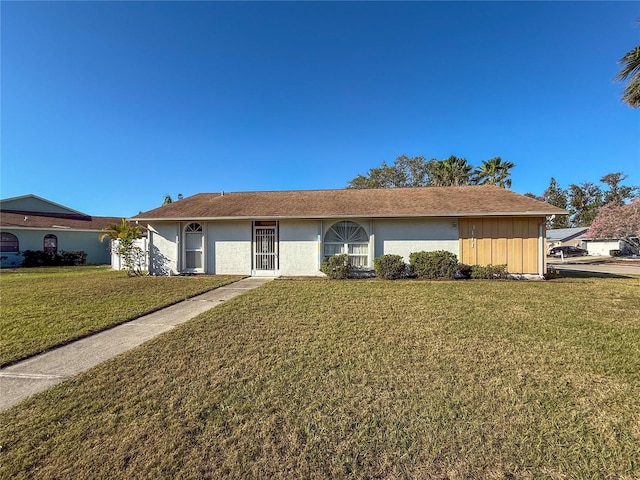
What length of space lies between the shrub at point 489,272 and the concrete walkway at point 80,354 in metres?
9.27

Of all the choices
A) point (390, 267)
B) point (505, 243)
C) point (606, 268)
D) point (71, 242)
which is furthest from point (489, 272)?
point (71, 242)

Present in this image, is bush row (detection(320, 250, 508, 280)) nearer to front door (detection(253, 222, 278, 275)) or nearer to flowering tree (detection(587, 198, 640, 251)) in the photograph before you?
front door (detection(253, 222, 278, 275))

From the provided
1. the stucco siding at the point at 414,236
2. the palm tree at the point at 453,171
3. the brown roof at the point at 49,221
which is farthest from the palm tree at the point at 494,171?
the brown roof at the point at 49,221

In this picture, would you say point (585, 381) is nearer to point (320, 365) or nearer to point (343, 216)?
point (320, 365)

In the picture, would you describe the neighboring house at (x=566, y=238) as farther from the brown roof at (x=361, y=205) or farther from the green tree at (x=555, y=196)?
the brown roof at (x=361, y=205)

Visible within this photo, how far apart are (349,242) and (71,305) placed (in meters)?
8.92

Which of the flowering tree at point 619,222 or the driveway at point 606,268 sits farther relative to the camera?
the flowering tree at point 619,222

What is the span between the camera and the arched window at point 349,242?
11.6m

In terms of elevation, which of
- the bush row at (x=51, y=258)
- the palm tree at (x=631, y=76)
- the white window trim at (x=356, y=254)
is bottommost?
the bush row at (x=51, y=258)

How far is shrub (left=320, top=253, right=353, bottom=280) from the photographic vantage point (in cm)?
1073

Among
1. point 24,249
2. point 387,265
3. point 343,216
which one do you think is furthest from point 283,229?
point 24,249

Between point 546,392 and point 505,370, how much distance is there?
495 millimetres

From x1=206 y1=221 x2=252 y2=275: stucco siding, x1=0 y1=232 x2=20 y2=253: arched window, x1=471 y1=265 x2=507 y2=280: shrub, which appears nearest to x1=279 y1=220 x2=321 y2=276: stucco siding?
x1=206 y1=221 x2=252 y2=275: stucco siding

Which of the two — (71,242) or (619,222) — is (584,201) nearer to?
(619,222)
